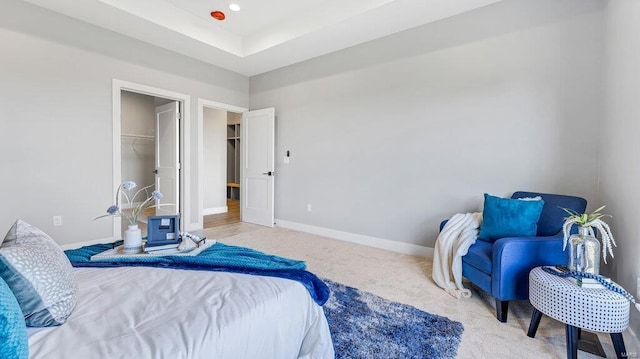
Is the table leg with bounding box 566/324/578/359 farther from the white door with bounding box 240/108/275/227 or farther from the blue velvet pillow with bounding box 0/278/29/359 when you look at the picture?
the white door with bounding box 240/108/275/227

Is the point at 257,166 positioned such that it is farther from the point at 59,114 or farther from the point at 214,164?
the point at 59,114

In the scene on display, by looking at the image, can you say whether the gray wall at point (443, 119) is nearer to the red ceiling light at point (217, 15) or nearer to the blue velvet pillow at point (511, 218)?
the blue velvet pillow at point (511, 218)

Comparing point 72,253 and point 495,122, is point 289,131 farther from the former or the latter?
point 72,253

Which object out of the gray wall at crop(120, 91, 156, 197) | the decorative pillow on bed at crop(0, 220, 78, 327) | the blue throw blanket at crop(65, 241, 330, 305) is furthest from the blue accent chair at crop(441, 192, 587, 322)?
the gray wall at crop(120, 91, 156, 197)

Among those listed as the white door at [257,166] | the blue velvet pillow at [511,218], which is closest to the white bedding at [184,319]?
the blue velvet pillow at [511,218]

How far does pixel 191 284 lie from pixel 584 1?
3854 mm

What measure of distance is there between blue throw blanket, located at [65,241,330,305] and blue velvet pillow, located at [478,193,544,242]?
1.69 metres

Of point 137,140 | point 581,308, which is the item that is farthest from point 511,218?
point 137,140

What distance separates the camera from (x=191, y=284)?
129cm

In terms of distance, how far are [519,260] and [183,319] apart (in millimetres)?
2180

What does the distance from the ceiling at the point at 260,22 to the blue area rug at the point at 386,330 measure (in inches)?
116

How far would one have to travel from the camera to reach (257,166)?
204 inches

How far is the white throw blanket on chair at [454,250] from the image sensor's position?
2465 mm

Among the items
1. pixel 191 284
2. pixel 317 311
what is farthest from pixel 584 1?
pixel 191 284
